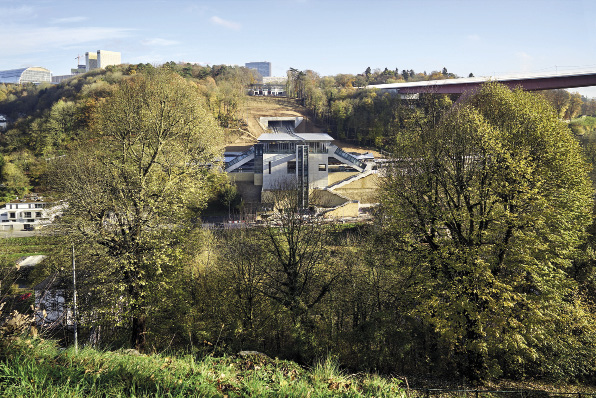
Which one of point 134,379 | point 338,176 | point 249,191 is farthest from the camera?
point 338,176

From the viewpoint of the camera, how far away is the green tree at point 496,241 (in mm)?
9805

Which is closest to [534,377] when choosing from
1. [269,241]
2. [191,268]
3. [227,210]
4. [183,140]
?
[269,241]

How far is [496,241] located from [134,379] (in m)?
9.78

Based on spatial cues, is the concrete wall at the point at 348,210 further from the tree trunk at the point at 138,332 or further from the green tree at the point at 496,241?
the tree trunk at the point at 138,332

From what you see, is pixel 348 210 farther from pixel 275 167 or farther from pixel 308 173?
pixel 275 167

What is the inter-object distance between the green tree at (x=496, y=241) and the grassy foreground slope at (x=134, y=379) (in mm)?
5192

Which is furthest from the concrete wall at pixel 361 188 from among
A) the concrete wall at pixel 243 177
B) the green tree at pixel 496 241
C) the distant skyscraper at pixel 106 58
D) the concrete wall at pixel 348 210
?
the distant skyscraper at pixel 106 58

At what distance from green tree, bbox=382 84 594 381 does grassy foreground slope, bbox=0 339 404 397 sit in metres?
5.19

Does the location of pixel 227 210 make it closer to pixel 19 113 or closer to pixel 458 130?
pixel 458 130

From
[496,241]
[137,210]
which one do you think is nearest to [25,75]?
[137,210]

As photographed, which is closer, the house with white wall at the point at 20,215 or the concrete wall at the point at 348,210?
the house with white wall at the point at 20,215

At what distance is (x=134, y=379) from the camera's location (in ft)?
14.7

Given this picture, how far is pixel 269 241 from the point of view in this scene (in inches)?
620

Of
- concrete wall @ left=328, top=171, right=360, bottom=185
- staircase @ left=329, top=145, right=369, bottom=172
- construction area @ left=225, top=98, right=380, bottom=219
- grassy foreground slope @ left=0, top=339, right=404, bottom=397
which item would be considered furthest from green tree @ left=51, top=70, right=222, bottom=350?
staircase @ left=329, top=145, right=369, bottom=172
